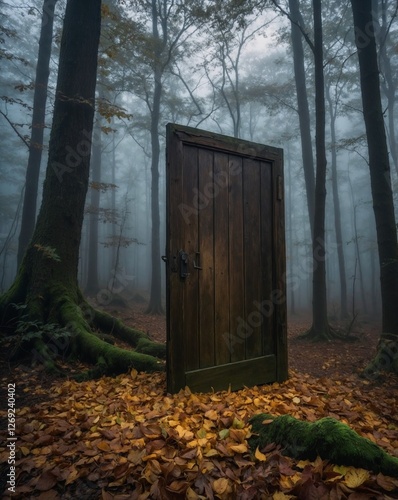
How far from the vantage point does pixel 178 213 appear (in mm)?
3133

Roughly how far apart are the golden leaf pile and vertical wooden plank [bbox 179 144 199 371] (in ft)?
1.46

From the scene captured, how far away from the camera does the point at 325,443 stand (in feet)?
6.01

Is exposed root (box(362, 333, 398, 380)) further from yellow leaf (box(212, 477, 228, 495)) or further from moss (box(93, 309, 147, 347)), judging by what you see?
yellow leaf (box(212, 477, 228, 495))

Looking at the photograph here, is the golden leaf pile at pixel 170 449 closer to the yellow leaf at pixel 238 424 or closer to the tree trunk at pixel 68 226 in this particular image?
the yellow leaf at pixel 238 424

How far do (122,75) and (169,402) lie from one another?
16.3 meters

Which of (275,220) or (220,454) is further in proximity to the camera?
(275,220)

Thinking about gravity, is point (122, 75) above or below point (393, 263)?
above

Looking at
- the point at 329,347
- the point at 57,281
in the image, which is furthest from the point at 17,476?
the point at 329,347

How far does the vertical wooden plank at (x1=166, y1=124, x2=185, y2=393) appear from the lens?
297 cm

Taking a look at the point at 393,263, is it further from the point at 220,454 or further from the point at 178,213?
the point at 220,454
